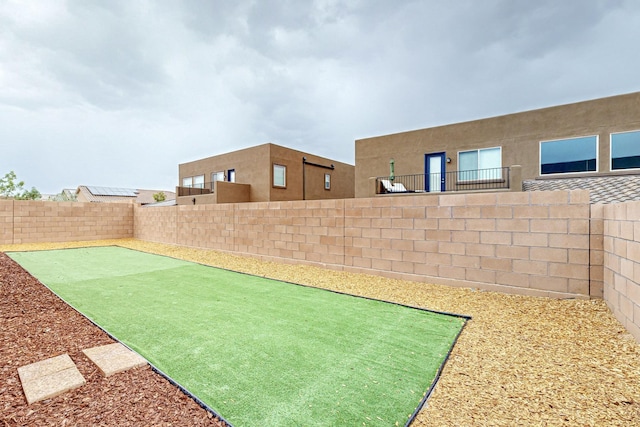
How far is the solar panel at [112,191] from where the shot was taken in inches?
1315

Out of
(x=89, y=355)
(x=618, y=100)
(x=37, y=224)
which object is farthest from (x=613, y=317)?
(x=37, y=224)

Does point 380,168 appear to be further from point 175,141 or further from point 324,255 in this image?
point 175,141

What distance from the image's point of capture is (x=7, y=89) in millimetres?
Answer: 11703

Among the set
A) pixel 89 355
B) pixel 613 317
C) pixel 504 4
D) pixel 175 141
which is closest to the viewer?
pixel 89 355

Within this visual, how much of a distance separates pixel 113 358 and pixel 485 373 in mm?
3515

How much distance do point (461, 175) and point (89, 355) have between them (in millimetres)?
12927

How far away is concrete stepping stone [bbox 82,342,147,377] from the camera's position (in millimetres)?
2451

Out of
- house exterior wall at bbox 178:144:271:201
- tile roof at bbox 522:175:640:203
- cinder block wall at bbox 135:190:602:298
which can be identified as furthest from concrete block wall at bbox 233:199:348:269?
house exterior wall at bbox 178:144:271:201

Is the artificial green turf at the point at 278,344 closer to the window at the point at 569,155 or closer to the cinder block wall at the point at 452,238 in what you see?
the cinder block wall at the point at 452,238

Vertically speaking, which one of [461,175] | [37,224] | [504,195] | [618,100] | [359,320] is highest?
[618,100]

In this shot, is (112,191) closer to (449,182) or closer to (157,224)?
(157,224)

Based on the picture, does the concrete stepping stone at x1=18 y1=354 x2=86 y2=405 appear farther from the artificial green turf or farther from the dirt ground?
the artificial green turf

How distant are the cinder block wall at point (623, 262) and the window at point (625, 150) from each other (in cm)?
871

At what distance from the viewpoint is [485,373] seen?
249 centimetres
